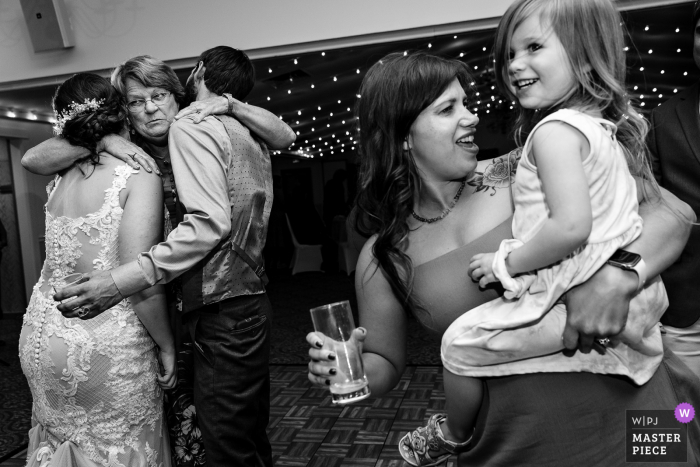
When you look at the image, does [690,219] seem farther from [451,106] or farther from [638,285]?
[451,106]

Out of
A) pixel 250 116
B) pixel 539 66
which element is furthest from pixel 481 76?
pixel 539 66

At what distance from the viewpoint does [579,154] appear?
106cm

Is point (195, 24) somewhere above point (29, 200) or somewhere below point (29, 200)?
above

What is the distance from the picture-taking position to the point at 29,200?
22.5 feet

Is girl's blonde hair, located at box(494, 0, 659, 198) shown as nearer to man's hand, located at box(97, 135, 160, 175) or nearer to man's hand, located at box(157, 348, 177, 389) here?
man's hand, located at box(97, 135, 160, 175)

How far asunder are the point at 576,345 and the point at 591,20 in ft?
2.25

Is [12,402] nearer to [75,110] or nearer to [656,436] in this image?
[75,110]

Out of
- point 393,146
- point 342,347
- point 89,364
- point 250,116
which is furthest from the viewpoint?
point 250,116

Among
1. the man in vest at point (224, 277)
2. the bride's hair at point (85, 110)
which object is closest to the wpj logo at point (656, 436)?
the man in vest at point (224, 277)

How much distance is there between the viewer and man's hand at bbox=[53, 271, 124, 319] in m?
1.62

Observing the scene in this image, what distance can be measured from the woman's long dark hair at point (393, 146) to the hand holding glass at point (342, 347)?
0.89ft

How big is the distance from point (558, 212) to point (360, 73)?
505 centimetres

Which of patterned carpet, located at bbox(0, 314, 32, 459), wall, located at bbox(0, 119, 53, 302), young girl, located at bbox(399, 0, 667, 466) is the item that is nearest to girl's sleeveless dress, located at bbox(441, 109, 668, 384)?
young girl, located at bbox(399, 0, 667, 466)

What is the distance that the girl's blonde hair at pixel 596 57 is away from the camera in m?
1.19
